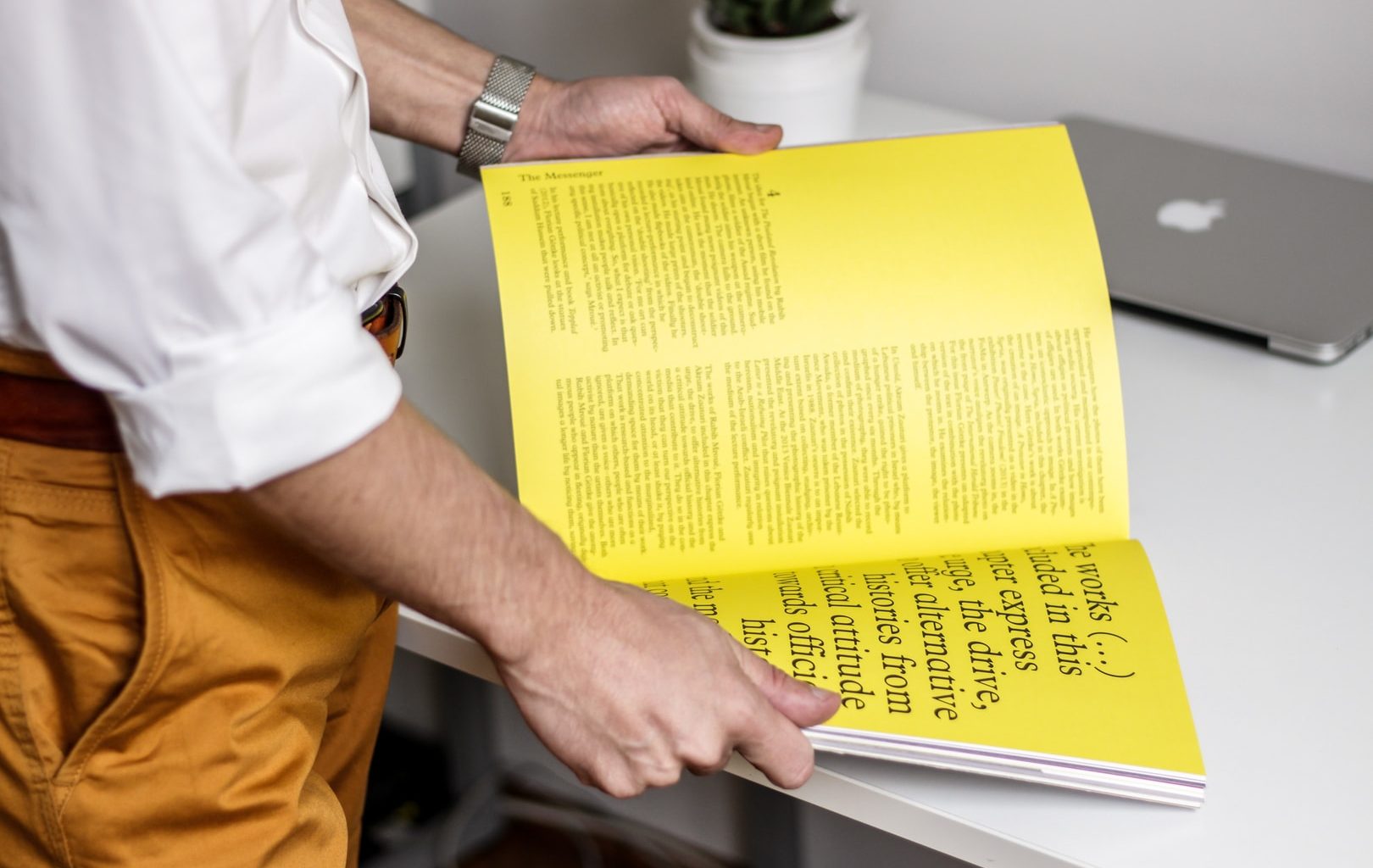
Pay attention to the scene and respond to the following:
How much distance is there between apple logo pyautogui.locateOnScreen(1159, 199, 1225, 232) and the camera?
1.03 m

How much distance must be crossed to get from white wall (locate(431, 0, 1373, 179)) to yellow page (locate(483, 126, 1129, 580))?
1.57 ft

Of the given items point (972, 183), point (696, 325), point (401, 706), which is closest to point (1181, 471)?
point (972, 183)

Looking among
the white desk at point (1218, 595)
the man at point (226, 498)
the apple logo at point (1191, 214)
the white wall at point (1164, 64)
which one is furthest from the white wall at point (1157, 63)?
the man at point (226, 498)

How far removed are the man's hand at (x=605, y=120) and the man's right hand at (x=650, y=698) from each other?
399 mm

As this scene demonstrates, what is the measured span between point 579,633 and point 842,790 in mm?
148

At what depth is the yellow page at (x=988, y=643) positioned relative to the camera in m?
0.60

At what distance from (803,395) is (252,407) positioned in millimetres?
324

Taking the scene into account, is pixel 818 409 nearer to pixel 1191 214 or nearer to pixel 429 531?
pixel 429 531

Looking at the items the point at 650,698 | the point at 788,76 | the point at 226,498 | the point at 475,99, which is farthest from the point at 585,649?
the point at 788,76

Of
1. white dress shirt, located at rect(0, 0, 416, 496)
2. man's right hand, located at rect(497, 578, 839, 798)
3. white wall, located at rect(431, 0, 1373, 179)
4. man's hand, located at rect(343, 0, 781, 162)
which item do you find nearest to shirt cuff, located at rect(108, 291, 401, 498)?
white dress shirt, located at rect(0, 0, 416, 496)

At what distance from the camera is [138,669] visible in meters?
0.59

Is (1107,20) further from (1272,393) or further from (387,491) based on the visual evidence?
(387,491)

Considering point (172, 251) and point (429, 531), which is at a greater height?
point (172, 251)

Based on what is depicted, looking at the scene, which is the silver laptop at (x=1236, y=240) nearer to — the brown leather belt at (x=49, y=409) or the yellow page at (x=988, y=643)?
the yellow page at (x=988, y=643)
